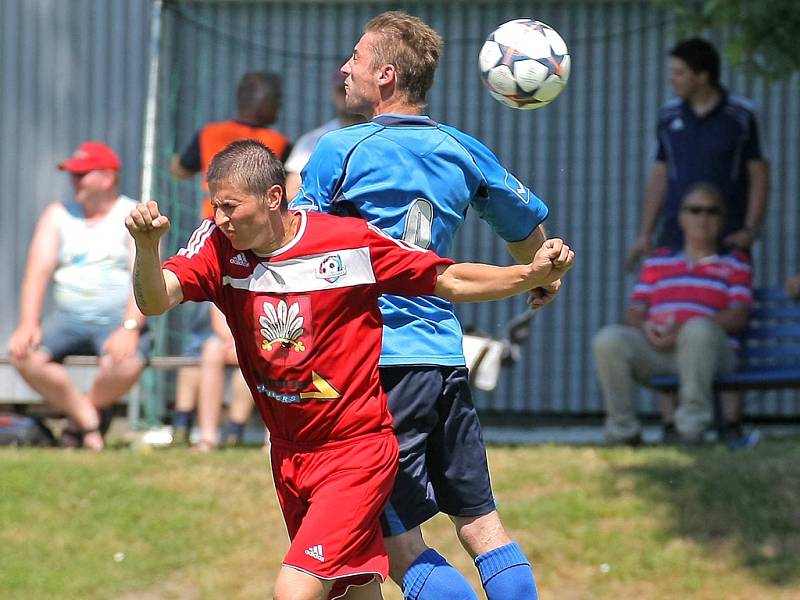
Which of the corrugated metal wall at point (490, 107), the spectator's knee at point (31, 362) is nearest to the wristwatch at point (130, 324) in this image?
the spectator's knee at point (31, 362)

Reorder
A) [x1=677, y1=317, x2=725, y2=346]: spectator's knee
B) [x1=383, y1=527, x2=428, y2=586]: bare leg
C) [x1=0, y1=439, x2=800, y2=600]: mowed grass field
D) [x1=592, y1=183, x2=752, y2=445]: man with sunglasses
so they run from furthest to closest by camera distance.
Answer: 1. [x1=592, y1=183, x2=752, y2=445]: man with sunglasses
2. [x1=677, y1=317, x2=725, y2=346]: spectator's knee
3. [x1=0, y1=439, x2=800, y2=600]: mowed grass field
4. [x1=383, y1=527, x2=428, y2=586]: bare leg

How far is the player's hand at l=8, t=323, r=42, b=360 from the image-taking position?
9180 millimetres

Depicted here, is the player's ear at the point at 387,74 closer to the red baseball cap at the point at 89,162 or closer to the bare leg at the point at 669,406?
the bare leg at the point at 669,406

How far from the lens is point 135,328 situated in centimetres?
920

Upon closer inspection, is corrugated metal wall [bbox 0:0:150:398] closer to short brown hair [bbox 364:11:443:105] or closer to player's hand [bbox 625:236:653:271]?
player's hand [bbox 625:236:653:271]

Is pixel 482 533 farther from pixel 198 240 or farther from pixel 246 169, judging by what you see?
pixel 246 169

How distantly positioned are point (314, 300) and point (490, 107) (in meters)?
A: 6.85

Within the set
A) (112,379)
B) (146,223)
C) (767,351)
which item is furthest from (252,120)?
(146,223)

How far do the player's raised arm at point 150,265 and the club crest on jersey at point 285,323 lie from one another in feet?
0.89

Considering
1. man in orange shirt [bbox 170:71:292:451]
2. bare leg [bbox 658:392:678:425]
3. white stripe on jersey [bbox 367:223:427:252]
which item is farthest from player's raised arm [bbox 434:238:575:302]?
bare leg [bbox 658:392:678:425]

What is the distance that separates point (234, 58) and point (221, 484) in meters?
4.12

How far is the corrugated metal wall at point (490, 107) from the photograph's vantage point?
35.8ft

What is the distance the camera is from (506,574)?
16.0ft

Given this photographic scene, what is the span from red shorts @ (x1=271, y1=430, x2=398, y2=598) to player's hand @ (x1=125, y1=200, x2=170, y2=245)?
845 mm
